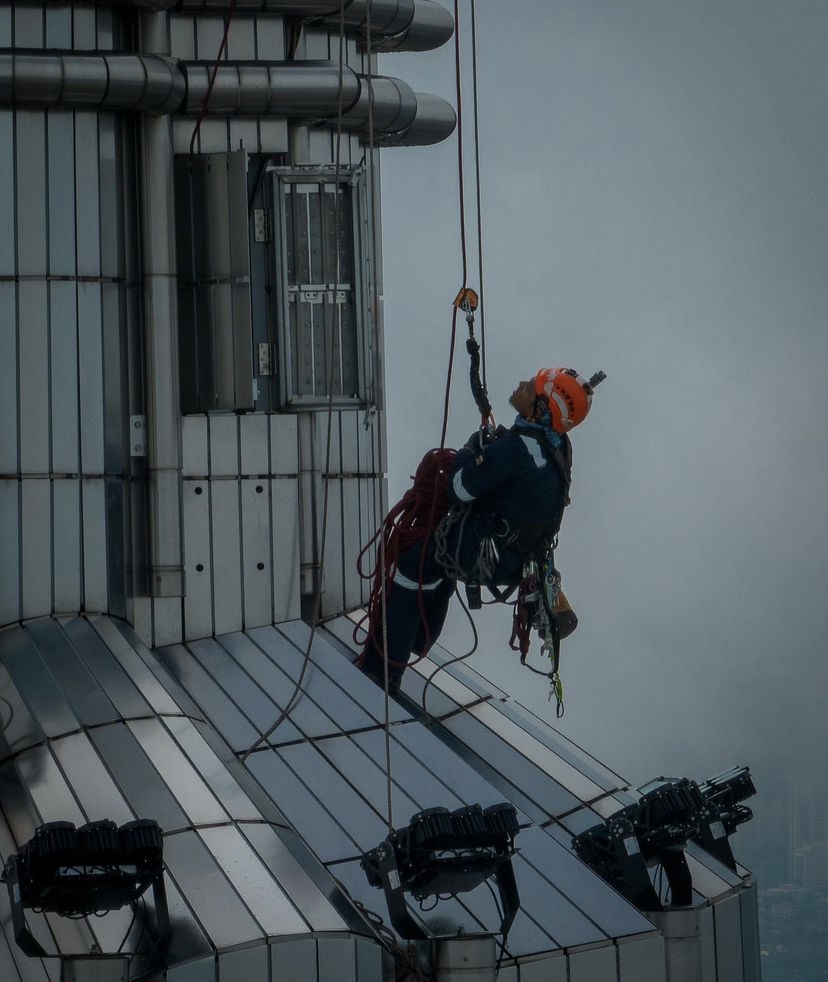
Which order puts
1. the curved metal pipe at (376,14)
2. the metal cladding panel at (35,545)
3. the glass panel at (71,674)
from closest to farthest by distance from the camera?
the glass panel at (71,674) → the metal cladding panel at (35,545) → the curved metal pipe at (376,14)

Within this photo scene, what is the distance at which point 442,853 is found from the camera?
7125mm

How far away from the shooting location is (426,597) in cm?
1002

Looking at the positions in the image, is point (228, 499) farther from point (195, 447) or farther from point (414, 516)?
point (414, 516)

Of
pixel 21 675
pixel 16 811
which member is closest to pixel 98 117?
pixel 21 675

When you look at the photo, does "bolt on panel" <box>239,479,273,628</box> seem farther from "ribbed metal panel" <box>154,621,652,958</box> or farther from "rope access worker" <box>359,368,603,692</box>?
"rope access worker" <box>359,368,603,692</box>

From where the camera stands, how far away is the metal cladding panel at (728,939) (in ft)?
28.6

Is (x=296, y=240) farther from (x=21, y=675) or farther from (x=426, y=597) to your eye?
(x=21, y=675)

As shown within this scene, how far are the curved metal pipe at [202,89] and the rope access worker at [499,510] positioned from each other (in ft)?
6.66

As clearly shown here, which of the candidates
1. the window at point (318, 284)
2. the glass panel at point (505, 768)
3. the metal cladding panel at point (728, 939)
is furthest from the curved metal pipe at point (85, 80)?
the metal cladding panel at point (728, 939)

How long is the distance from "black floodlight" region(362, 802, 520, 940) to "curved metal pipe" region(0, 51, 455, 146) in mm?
4182

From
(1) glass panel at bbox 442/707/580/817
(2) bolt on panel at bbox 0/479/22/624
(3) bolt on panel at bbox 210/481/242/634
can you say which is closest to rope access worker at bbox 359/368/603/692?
(1) glass panel at bbox 442/707/580/817

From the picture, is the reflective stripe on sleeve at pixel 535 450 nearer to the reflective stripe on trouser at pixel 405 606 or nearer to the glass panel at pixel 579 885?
the reflective stripe on trouser at pixel 405 606

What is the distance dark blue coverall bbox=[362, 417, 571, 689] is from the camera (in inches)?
371

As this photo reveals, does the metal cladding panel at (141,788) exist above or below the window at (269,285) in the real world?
below
